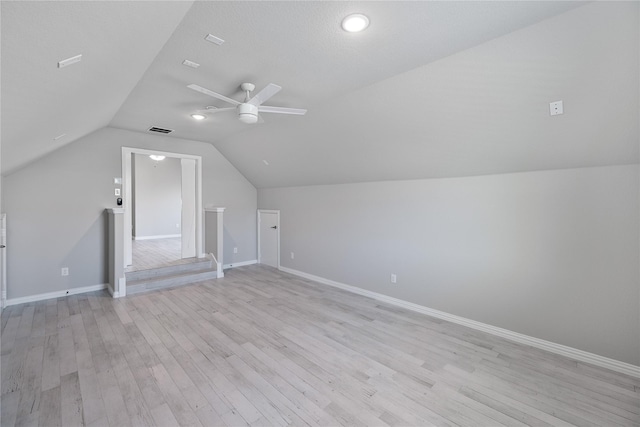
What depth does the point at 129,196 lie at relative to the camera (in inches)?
203

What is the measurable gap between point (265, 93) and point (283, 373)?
96.7 inches

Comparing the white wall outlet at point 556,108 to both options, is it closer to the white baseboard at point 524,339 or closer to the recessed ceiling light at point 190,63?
the white baseboard at point 524,339

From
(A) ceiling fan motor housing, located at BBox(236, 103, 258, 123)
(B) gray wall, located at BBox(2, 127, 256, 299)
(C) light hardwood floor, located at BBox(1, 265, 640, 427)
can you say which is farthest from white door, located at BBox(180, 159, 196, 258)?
(A) ceiling fan motor housing, located at BBox(236, 103, 258, 123)

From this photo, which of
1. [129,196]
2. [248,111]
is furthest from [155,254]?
[248,111]

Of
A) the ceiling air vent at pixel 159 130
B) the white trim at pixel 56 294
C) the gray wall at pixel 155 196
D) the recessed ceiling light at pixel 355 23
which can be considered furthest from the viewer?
the gray wall at pixel 155 196

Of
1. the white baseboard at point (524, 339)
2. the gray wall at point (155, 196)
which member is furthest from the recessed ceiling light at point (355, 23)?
the gray wall at point (155, 196)

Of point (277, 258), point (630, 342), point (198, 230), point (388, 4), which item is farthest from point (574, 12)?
point (198, 230)

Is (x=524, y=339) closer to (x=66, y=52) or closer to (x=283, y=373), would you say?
(x=283, y=373)

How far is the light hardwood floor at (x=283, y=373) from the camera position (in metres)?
1.89

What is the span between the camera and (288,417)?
186cm

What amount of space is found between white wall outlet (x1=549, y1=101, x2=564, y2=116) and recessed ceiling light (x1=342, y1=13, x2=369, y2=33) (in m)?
1.59

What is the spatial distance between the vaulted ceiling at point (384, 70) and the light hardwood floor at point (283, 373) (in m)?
1.85

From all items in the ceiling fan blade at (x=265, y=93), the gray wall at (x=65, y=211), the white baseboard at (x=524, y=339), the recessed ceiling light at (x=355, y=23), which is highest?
the recessed ceiling light at (x=355, y=23)

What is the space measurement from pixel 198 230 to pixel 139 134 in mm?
2012
